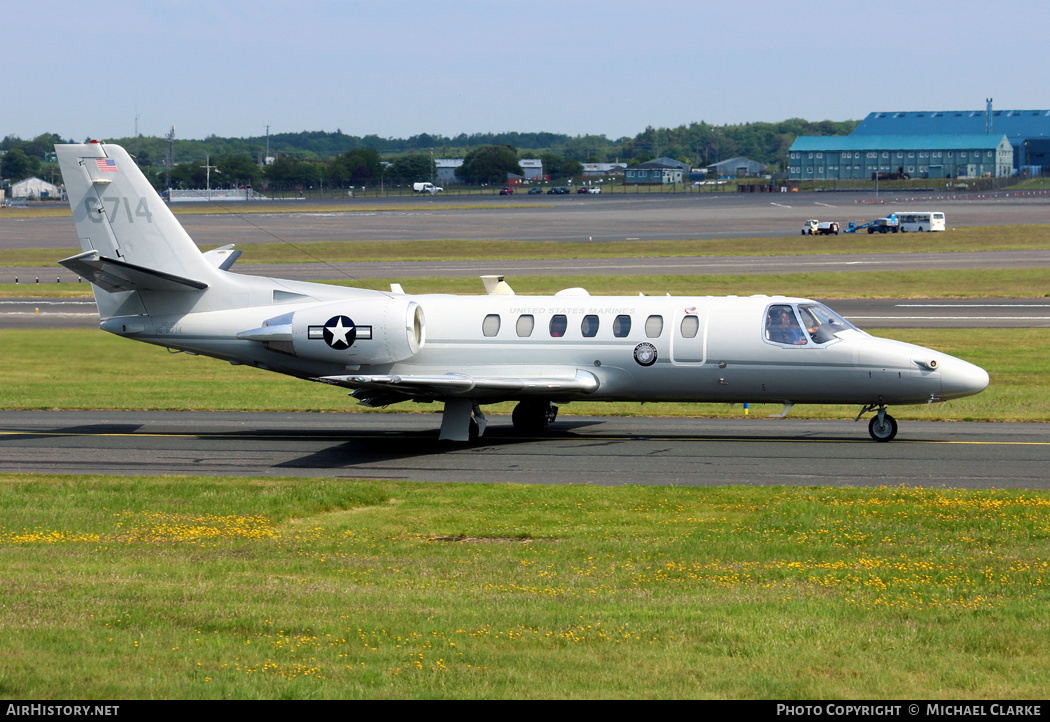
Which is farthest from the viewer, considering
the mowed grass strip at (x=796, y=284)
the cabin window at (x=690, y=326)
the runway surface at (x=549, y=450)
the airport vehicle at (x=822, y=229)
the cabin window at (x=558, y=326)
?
the airport vehicle at (x=822, y=229)

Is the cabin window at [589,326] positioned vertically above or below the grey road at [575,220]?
below

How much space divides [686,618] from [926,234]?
79230mm

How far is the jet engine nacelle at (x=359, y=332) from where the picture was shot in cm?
2378

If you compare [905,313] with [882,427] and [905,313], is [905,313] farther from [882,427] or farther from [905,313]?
[882,427]

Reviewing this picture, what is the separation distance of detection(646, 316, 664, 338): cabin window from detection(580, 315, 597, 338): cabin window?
1.11 m

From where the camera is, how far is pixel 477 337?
24.3 metres

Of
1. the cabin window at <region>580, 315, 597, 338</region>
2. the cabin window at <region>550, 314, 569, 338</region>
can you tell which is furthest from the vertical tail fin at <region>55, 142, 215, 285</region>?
the cabin window at <region>580, 315, 597, 338</region>

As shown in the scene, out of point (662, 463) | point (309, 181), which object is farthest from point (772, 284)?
point (309, 181)

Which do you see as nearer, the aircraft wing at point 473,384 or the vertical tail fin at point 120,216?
the aircraft wing at point 473,384

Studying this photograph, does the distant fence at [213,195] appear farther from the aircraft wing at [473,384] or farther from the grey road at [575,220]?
the aircraft wing at [473,384]

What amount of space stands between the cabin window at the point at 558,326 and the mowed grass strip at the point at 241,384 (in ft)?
16.5

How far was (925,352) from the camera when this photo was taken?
22.3 metres

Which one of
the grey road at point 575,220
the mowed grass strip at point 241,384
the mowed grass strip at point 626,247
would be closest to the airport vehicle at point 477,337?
the mowed grass strip at point 241,384

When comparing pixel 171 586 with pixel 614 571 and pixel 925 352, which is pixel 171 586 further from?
pixel 925 352
